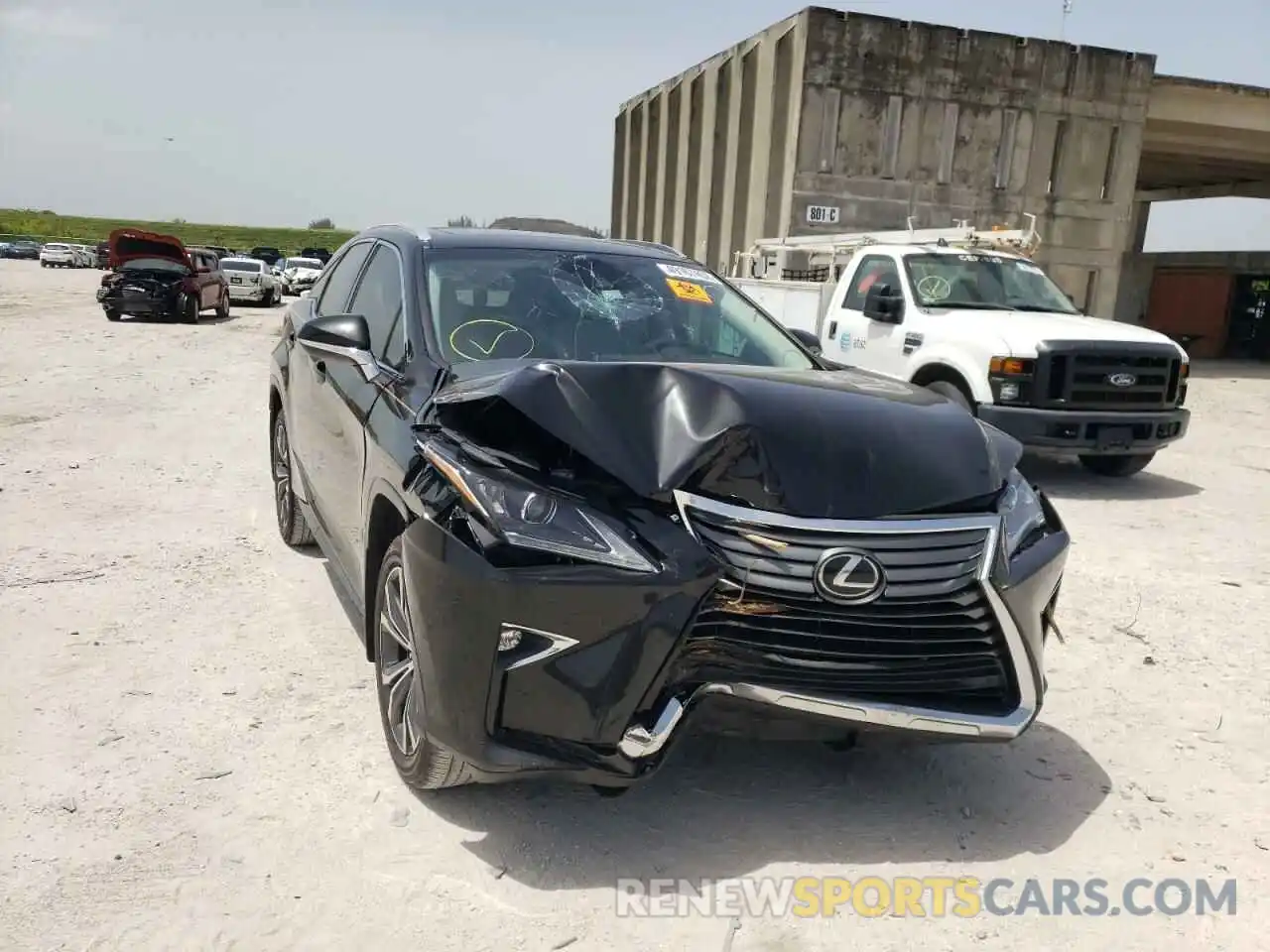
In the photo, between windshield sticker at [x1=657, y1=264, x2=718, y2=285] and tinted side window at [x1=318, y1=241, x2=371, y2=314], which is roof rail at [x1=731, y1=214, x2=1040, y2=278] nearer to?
windshield sticker at [x1=657, y1=264, x2=718, y2=285]

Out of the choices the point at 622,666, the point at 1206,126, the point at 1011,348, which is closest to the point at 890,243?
the point at 1011,348

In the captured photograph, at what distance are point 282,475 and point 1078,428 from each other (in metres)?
5.89

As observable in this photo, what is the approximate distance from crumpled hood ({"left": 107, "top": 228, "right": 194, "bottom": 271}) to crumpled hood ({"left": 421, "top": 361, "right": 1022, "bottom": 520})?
81.1 ft

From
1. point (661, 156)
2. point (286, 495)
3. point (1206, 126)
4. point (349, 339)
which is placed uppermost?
Answer: point (1206, 126)

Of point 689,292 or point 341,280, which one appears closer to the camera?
point 689,292

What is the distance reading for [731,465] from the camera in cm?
267

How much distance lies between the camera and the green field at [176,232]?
92.1m

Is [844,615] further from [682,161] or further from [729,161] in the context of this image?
[682,161]

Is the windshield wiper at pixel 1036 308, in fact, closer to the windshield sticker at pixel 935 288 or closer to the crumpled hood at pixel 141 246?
the windshield sticker at pixel 935 288

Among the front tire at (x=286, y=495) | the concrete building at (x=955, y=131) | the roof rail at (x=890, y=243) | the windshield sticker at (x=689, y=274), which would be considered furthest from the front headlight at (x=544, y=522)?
the concrete building at (x=955, y=131)

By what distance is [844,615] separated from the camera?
8.52 feet

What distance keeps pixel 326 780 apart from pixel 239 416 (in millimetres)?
7823

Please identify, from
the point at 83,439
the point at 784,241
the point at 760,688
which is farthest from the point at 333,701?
the point at 784,241

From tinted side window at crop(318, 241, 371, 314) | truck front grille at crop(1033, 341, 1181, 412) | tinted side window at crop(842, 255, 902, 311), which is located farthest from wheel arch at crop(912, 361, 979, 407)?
tinted side window at crop(318, 241, 371, 314)
